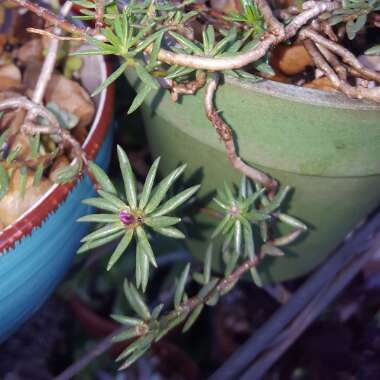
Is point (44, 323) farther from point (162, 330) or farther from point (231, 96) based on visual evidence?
point (231, 96)

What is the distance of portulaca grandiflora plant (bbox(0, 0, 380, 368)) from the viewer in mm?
474

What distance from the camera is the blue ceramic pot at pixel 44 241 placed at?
505 mm

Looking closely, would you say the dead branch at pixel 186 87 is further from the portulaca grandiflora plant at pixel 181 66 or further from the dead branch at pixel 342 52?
the dead branch at pixel 342 52

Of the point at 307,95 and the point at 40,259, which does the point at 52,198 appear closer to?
the point at 40,259

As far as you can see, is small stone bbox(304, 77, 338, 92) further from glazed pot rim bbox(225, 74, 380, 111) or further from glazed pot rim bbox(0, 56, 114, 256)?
glazed pot rim bbox(0, 56, 114, 256)

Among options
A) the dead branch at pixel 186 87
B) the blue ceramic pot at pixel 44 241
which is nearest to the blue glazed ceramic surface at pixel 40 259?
the blue ceramic pot at pixel 44 241

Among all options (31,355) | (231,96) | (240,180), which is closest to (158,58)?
(231,96)

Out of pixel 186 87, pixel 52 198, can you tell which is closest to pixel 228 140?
pixel 186 87

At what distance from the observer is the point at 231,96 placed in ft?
1.71

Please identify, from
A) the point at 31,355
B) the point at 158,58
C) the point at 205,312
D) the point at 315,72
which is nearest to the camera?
the point at 158,58

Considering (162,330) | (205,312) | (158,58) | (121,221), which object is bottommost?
(205,312)

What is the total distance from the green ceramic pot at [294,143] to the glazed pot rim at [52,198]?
5cm

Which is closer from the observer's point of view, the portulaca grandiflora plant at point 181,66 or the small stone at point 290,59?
the portulaca grandiflora plant at point 181,66

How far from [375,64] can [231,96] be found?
0.51 ft
